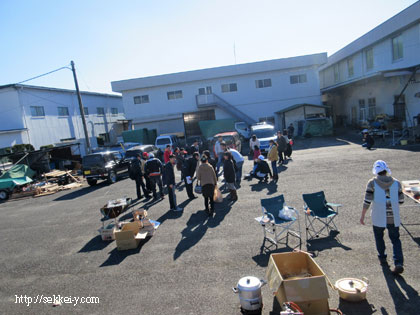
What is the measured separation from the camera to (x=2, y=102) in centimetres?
2520

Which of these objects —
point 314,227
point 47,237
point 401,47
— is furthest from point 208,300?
point 401,47

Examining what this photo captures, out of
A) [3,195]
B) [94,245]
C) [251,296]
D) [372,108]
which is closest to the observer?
[251,296]

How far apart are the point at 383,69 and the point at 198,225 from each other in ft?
74.6

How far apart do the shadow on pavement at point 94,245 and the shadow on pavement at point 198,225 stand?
1.93 metres

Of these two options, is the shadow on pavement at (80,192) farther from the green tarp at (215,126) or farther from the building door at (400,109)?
the building door at (400,109)

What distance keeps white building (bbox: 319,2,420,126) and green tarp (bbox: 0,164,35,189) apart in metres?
23.9

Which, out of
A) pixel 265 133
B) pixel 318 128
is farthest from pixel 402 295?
pixel 318 128

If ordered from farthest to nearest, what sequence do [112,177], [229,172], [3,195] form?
1. [112,177]
2. [3,195]
3. [229,172]

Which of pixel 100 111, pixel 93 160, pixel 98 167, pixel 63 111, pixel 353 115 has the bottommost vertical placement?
pixel 98 167

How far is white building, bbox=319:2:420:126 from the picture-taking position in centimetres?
1911

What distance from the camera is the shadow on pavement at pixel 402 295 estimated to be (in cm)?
357

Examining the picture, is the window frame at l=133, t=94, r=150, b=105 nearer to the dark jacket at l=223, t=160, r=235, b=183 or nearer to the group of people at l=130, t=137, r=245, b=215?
the group of people at l=130, t=137, r=245, b=215

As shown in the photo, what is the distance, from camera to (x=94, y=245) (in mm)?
6773

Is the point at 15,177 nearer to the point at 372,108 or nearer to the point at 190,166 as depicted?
the point at 190,166
